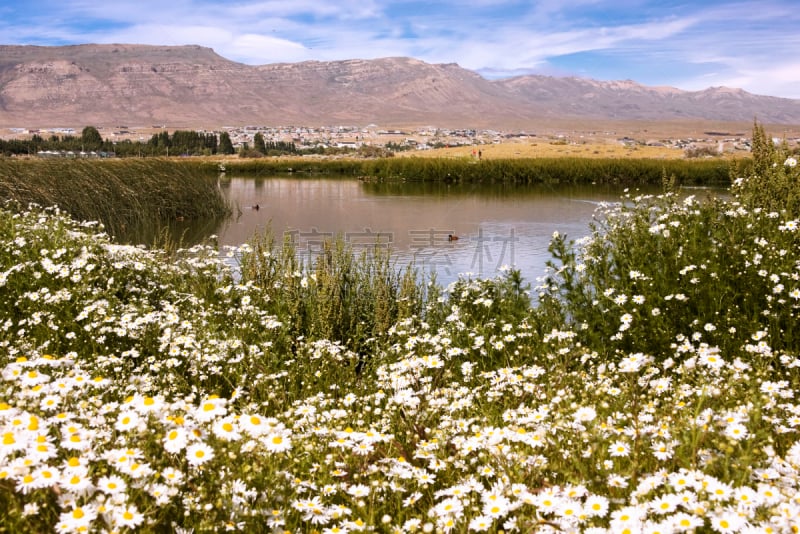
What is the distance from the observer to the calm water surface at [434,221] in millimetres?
14227

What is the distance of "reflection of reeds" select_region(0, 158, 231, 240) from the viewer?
16812 mm

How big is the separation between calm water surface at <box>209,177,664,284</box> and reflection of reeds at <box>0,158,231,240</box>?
163 centimetres

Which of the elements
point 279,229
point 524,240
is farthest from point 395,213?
point 524,240

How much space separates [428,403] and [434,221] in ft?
57.8

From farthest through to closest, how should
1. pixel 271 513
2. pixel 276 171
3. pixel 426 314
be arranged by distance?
pixel 276 171 → pixel 426 314 → pixel 271 513

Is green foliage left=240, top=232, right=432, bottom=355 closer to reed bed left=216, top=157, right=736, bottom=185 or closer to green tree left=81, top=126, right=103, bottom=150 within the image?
reed bed left=216, top=157, right=736, bottom=185

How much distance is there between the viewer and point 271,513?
218cm

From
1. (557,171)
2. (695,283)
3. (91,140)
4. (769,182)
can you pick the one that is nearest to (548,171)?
(557,171)

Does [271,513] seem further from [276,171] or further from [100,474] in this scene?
[276,171]

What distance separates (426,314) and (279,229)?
11.7 metres

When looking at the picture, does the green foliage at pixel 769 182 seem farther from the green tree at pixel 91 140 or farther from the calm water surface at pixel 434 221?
the green tree at pixel 91 140

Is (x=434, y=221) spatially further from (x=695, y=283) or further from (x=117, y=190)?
(x=695, y=283)

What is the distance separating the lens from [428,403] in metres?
3.96

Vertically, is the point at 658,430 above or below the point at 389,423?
above
